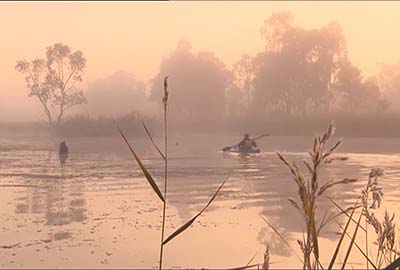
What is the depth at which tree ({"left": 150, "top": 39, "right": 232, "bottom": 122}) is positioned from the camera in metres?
82.8

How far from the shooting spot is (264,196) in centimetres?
1431

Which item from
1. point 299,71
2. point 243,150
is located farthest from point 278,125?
point 243,150

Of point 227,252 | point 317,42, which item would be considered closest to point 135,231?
point 227,252

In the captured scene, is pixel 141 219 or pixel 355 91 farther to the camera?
pixel 355 91

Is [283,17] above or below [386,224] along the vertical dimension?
above

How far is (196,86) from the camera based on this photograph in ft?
273

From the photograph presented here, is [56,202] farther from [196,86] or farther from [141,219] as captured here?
[196,86]

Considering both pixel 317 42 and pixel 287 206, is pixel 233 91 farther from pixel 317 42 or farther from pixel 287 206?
pixel 287 206

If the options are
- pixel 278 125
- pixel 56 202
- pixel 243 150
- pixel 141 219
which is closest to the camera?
pixel 141 219

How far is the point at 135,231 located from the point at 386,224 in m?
7.87

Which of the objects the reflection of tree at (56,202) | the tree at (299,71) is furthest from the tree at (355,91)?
the reflection of tree at (56,202)

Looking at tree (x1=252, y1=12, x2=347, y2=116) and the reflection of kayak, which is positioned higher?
tree (x1=252, y1=12, x2=347, y2=116)

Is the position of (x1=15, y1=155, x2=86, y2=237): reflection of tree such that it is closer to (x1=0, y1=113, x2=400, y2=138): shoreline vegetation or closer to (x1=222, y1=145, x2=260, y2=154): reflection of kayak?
(x1=222, y1=145, x2=260, y2=154): reflection of kayak

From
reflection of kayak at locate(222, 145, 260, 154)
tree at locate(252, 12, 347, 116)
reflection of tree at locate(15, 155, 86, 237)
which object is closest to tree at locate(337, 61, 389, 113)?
tree at locate(252, 12, 347, 116)
